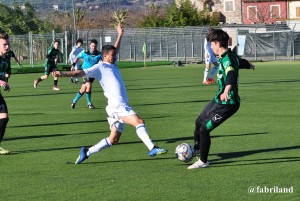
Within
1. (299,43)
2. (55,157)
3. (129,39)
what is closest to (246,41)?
(299,43)

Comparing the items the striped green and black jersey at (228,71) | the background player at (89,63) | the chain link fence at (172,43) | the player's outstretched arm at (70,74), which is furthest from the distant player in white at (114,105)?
the chain link fence at (172,43)

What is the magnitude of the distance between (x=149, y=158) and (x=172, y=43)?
177 feet

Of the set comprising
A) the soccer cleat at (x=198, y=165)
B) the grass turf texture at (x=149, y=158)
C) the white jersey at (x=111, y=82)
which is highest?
the white jersey at (x=111, y=82)

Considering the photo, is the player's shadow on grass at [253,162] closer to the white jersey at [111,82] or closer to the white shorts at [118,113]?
the white shorts at [118,113]

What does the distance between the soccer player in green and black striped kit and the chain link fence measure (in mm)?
45904

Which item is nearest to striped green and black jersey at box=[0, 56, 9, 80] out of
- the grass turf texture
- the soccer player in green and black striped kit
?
the grass turf texture

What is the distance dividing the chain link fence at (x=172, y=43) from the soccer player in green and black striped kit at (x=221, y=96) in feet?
151

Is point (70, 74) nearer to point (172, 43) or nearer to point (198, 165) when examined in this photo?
point (198, 165)

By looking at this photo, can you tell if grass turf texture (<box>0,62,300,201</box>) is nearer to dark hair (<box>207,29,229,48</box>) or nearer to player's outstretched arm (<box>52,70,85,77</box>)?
player's outstretched arm (<box>52,70,85,77</box>)

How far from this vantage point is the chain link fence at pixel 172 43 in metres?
59.8

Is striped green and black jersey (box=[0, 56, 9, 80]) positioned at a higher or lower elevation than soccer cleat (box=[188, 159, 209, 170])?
higher

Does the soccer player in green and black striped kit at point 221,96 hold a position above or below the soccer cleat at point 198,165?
above

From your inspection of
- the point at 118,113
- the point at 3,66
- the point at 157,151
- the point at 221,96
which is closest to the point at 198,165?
the point at 157,151

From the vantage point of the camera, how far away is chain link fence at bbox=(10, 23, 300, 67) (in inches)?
2354
